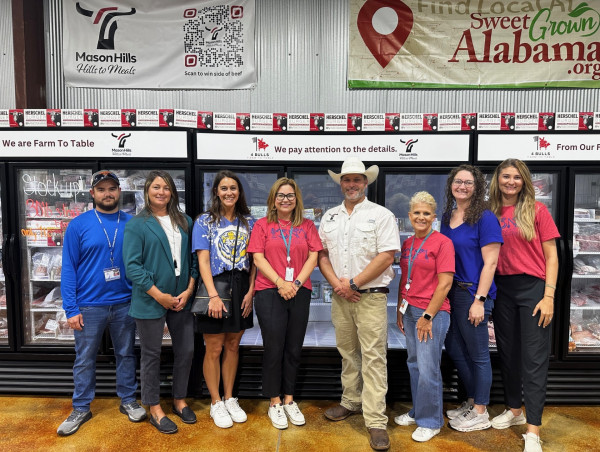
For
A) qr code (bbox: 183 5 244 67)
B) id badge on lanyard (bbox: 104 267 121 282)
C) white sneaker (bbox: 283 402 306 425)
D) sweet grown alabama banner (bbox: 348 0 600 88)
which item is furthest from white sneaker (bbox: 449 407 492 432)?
qr code (bbox: 183 5 244 67)

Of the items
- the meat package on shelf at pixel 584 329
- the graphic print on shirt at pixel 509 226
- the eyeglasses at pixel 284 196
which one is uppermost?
the eyeglasses at pixel 284 196

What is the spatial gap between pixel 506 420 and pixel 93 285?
3201 millimetres

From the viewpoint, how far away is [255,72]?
4711 millimetres

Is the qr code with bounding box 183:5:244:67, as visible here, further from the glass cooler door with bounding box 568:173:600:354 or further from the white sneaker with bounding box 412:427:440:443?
the white sneaker with bounding box 412:427:440:443

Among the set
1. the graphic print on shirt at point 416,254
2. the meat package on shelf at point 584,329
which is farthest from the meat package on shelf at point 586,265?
the graphic print on shirt at point 416,254

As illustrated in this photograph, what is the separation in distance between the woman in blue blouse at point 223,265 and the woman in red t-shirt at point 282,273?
0.11m

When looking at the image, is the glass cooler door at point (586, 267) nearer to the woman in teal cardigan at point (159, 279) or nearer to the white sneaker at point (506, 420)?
the white sneaker at point (506, 420)

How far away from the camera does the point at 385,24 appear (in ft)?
15.0

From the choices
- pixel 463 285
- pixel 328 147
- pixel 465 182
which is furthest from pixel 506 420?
pixel 328 147

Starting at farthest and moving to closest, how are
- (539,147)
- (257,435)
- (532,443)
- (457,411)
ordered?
(539,147), (457,411), (257,435), (532,443)

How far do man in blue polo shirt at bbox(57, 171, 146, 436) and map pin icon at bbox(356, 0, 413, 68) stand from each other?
331 centimetres

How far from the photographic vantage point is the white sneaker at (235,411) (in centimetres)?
303

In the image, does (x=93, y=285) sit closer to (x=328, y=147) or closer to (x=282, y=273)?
(x=282, y=273)

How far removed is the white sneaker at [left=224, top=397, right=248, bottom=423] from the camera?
3031mm
